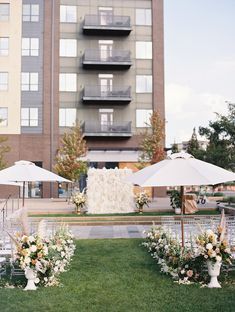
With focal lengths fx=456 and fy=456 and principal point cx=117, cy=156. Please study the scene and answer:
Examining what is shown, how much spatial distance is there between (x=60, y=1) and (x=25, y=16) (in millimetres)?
3668

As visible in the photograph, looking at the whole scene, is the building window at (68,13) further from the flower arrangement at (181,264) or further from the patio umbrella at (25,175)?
the flower arrangement at (181,264)

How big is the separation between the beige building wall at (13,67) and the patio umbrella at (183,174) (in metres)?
34.7

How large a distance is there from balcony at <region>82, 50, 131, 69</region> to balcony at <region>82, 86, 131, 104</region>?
211cm

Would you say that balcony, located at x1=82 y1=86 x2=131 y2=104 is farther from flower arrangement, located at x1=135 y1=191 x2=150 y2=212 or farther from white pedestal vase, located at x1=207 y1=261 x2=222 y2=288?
white pedestal vase, located at x1=207 y1=261 x2=222 y2=288

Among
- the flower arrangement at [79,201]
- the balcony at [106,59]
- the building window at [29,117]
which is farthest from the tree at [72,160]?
the flower arrangement at [79,201]

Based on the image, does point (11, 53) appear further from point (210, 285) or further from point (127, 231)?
point (210, 285)

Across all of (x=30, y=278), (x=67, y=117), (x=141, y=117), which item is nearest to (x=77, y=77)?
(x=67, y=117)

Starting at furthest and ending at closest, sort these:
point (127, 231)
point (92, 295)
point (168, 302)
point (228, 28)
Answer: point (127, 231)
point (228, 28)
point (92, 295)
point (168, 302)

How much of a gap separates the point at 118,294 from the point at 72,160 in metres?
28.6

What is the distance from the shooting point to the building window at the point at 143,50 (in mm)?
44281

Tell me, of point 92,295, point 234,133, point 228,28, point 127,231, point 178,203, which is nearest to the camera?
point 92,295

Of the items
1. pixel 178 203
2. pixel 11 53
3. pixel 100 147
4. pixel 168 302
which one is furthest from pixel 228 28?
pixel 11 53

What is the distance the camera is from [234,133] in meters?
26.6

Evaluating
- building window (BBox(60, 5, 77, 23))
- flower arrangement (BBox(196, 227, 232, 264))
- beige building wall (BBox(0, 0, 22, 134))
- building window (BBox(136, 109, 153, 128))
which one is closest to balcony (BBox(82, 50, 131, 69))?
building window (BBox(60, 5, 77, 23))
